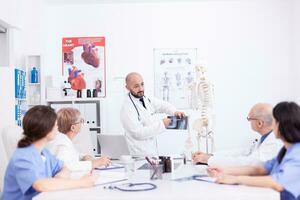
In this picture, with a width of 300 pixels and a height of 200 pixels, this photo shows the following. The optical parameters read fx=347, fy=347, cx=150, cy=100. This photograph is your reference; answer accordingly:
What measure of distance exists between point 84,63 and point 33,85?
0.90 metres

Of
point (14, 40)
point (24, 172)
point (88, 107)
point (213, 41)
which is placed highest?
point (213, 41)

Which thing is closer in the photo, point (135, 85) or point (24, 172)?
point (24, 172)

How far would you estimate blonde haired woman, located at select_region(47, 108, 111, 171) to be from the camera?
2.16 metres

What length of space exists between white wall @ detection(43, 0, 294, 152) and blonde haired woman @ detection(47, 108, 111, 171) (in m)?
2.62

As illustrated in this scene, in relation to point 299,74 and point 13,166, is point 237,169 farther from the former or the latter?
point 299,74

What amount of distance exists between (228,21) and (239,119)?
1440mm

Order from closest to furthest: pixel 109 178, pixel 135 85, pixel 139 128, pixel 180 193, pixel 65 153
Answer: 1. pixel 180 193
2. pixel 109 178
3. pixel 65 153
4. pixel 139 128
5. pixel 135 85

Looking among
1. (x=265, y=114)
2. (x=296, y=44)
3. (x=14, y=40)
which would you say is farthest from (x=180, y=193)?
(x=296, y=44)

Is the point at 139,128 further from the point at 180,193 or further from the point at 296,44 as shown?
the point at 296,44

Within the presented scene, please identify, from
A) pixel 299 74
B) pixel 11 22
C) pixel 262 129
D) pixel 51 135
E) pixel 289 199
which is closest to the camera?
pixel 289 199

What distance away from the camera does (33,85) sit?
450cm

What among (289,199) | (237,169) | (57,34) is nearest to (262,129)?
(237,169)

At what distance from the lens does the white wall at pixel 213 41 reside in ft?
16.5

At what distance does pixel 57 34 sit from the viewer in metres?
5.13
